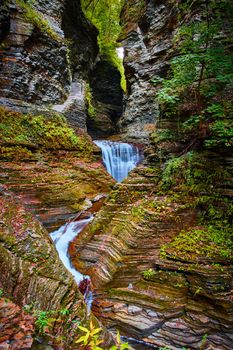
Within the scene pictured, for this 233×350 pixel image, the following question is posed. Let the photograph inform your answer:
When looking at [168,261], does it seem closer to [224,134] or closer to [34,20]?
[224,134]

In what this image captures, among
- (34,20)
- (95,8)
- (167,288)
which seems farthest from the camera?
(95,8)

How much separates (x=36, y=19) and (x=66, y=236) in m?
11.3

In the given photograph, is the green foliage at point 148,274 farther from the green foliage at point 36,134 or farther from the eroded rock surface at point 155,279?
the green foliage at point 36,134

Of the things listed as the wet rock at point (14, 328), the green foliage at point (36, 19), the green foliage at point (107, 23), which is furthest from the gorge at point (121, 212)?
the green foliage at point (107, 23)

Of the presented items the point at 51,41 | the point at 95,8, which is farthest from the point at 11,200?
the point at 95,8

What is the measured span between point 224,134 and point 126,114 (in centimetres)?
1459

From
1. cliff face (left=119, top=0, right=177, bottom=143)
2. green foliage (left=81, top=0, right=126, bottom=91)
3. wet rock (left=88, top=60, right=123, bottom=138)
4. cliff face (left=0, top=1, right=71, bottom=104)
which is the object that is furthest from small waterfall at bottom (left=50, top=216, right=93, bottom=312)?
green foliage (left=81, top=0, right=126, bottom=91)

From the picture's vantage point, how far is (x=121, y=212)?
243 inches

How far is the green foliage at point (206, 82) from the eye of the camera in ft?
17.2

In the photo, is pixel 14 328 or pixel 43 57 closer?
pixel 14 328

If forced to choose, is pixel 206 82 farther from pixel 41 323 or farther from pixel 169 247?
pixel 41 323

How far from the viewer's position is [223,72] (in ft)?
17.9

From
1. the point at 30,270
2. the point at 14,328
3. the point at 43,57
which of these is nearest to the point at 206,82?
the point at 30,270

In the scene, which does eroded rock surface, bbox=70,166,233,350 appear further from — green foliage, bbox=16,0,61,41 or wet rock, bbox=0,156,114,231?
green foliage, bbox=16,0,61,41
